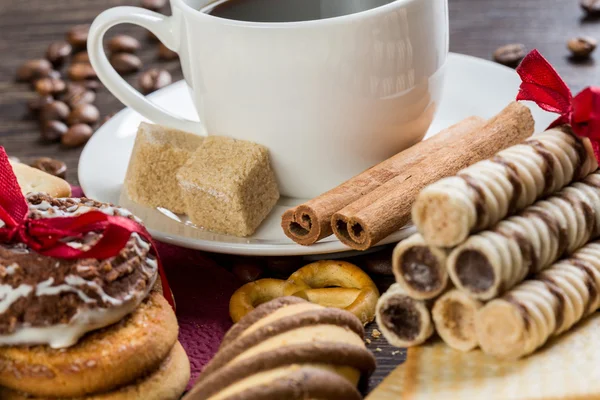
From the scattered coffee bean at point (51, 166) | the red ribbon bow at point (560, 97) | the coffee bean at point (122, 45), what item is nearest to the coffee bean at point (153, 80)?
the coffee bean at point (122, 45)

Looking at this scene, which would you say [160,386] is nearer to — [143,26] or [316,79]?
[316,79]

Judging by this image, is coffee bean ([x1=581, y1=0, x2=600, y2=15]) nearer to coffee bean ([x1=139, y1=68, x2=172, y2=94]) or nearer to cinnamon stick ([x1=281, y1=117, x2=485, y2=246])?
cinnamon stick ([x1=281, y1=117, x2=485, y2=246])

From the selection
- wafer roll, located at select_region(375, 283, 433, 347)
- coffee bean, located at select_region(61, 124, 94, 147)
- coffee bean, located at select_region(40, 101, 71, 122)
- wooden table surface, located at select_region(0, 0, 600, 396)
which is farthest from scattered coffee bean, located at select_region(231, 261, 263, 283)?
coffee bean, located at select_region(40, 101, 71, 122)

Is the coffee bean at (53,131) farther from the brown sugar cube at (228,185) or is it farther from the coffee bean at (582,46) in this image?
the coffee bean at (582,46)

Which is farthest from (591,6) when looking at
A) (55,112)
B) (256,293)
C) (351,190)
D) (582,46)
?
(256,293)

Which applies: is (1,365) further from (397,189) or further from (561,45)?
(561,45)
